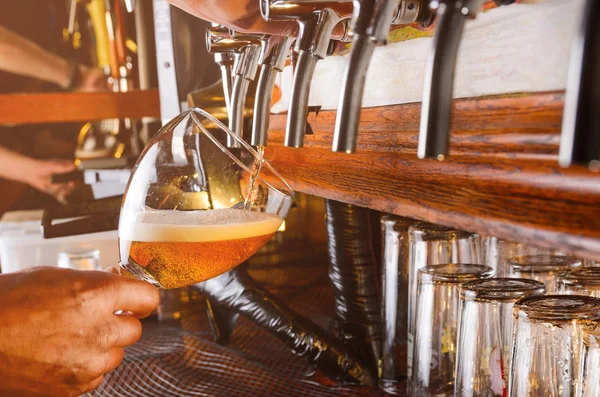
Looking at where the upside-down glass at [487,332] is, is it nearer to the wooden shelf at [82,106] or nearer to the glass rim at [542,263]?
the glass rim at [542,263]

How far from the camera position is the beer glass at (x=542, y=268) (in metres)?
1.12

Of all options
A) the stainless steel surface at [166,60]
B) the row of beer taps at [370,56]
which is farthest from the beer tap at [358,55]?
the stainless steel surface at [166,60]

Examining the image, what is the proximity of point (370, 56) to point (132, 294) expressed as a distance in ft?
1.56

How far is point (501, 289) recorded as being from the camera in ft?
3.25

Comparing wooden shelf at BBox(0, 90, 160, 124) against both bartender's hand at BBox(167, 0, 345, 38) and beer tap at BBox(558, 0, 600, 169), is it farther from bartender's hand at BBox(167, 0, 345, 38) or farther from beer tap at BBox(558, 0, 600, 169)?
beer tap at BBox(558, 0, 600, 169)

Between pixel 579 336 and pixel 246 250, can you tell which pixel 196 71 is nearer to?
pixel 246 250

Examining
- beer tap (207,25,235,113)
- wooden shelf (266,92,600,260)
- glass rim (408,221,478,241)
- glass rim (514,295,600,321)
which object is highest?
beer tap (207,25,235,113)

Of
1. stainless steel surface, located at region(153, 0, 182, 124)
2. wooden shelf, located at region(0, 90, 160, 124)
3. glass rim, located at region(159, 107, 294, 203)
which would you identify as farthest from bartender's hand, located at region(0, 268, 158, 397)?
wooden shelf, located at region(0, 90, 160, 124)

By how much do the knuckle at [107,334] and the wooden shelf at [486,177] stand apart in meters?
0.40

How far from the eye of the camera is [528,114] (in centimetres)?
87

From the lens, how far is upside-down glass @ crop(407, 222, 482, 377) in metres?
1.28

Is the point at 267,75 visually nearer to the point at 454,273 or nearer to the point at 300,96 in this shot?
the point at 300,96

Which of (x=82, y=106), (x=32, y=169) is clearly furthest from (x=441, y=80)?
(x=32, y=169)

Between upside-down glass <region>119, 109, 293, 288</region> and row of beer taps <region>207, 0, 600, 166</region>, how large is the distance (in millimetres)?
106
